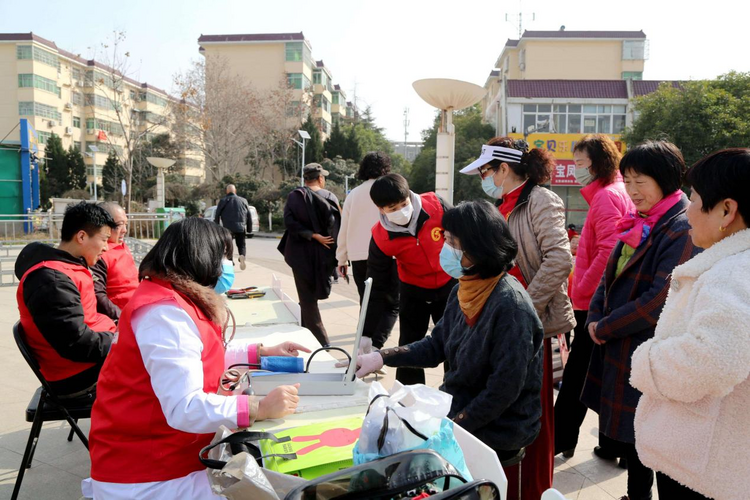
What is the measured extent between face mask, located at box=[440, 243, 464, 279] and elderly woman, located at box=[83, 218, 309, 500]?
799mm

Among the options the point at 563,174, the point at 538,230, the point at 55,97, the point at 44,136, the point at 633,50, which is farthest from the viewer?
the point at 55,97

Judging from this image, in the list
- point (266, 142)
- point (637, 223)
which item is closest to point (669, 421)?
point (637, 223)

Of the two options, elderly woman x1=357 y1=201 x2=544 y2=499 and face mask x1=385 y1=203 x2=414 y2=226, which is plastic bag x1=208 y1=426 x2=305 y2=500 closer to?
elderly woman x1=357 y1=201 x2=544 y2=499

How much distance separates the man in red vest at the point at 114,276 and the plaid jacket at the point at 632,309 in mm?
2933

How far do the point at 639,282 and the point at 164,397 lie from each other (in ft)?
6.66

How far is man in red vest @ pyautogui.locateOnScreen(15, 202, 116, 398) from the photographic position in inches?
105

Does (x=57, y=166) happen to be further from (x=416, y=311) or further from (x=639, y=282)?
(x=639, y=282)

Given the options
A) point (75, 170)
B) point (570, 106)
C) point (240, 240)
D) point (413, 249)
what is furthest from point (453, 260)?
point (75, 170)

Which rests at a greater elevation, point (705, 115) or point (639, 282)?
point (705, 115)

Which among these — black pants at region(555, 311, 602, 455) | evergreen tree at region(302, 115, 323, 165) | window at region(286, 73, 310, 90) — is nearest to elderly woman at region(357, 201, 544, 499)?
black pants at region(555, 311, 602, 455)

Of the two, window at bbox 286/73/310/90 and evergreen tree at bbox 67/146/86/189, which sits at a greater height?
window at bbox 286/73/310/90

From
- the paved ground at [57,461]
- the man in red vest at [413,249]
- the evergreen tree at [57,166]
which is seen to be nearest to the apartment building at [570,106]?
the man in red vest at [413,249]

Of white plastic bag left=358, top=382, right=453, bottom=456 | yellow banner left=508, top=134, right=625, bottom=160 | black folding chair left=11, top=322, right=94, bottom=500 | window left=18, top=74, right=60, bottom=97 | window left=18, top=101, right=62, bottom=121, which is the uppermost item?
window left=18, top=74, right=60, bottom=97

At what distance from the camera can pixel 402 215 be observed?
364 centimetres
